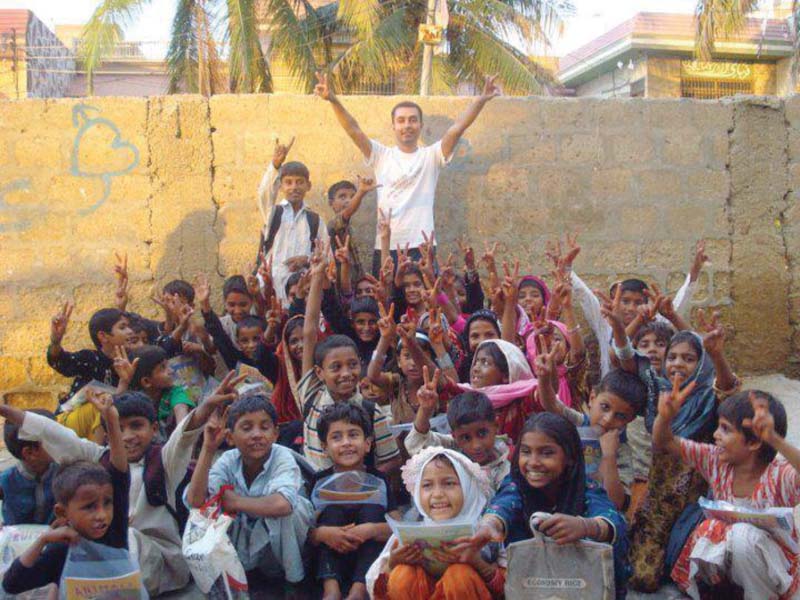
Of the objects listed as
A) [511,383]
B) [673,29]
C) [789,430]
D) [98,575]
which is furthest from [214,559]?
[673,29]

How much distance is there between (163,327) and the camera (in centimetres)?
542

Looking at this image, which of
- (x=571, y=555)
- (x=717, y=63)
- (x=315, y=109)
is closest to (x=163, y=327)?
(x=315, y=109)

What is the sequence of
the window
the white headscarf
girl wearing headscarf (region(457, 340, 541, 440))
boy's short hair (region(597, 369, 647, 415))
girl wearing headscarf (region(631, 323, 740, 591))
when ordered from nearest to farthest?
1. the white headscarf
2. girl wearing headscarf (region(631, 323, 740, 591))
3. boy's short hair (region(597, 369, 647, 415))
4. girl wearing headscarf (region(457, 340, 541, 440))
5. the window

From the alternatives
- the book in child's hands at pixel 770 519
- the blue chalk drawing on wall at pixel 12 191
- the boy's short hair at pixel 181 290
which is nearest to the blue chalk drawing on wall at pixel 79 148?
the blue chalk drawing on wall at pixel 12 191

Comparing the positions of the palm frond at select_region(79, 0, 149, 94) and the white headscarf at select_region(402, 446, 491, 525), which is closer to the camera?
the white headscarf at select_region(402, 446, 491, 525)

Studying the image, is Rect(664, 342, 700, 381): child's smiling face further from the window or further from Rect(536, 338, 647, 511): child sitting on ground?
the window

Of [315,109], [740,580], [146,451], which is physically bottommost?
[740,580]

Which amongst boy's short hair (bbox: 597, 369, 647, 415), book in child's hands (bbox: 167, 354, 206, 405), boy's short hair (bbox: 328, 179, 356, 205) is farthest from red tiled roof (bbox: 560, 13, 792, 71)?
boy's short hair (bbox: 597, 369, 647, 415)

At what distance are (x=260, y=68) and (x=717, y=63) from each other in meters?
8.41

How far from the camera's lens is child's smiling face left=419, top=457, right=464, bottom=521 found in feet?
10.7

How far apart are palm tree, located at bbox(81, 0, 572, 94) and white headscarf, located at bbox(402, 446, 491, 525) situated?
39.2 feet

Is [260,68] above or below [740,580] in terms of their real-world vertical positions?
above

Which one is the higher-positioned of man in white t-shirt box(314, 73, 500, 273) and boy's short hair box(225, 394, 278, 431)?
man in white t-shirt box(314, 73, 500, 273)

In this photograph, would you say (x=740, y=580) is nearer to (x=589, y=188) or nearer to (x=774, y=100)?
(x=589, y=188)
